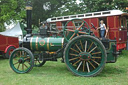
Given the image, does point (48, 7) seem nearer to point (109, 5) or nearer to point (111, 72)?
point (109, 5)

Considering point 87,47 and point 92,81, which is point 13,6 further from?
point 92,81

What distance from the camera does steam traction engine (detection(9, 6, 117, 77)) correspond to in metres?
4.86

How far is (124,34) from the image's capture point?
10.3 meters

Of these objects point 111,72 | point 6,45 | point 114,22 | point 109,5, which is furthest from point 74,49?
point 109,5

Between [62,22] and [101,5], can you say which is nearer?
[62,22]

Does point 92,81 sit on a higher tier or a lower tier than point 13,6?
lower

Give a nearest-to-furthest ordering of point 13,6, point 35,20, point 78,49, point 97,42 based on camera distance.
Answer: point 97,42 → point 78,49 → point 13,6 → point 35,20

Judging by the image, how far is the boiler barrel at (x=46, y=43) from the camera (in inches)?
220

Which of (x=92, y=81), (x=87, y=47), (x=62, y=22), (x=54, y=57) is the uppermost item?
(x=62, y=22)

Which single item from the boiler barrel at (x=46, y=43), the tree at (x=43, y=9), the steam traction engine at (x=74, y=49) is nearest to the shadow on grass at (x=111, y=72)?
the steam traction engine at (x=74, y=49)

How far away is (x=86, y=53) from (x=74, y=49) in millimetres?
413

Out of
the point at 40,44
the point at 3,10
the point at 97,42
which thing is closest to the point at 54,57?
the point at 40,44

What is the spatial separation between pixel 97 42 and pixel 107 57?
69cm

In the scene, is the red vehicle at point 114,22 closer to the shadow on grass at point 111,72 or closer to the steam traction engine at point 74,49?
the steam traction engine at point 74,49
